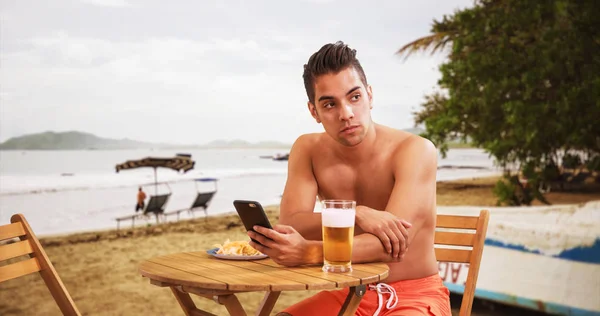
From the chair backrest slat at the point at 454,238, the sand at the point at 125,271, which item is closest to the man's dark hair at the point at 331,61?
the chair backrest slat at the point at 454,238

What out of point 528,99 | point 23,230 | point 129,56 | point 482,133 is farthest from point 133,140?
point 23,230

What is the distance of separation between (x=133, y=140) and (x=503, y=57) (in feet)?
34.1

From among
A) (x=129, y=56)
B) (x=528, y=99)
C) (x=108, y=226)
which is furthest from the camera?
(x=129, y=56)

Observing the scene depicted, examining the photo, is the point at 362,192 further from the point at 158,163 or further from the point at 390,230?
the point at 158,163

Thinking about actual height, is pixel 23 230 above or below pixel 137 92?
below

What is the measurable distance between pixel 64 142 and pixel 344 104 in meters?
13.8

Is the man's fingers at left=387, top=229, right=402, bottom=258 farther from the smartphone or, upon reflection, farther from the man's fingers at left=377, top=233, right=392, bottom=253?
the smartphone

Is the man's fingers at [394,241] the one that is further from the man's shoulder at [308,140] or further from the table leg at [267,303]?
the man's shoulder at [308,140]

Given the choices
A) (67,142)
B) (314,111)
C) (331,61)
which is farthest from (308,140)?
(67,142)

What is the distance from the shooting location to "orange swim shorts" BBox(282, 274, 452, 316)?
2020 millimetres

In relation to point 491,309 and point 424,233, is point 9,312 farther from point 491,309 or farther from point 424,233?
point 424,233

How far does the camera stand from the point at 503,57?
33.1 ft

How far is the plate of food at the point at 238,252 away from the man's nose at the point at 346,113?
23.0 inches

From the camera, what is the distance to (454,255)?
253 centimetres
